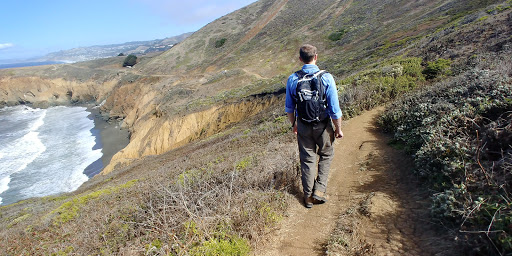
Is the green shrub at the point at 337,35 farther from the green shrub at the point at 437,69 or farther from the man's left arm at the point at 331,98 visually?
the man's left arm at the point at 331,98

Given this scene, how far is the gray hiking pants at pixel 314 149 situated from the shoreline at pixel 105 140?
22306 mm

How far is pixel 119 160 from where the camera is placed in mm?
21234

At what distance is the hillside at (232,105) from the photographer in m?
3.25

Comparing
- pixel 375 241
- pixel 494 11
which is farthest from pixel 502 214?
pixel 494 11

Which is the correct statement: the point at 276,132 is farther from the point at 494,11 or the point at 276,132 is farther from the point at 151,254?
the point at 494,11

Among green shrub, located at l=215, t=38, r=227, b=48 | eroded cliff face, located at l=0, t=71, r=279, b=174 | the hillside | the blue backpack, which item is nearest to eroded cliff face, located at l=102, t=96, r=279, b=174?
eroded cliff face, located at l=0, t=71, r=279, b=174

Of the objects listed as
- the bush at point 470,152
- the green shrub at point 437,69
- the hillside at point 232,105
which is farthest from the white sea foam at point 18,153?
the green shrub at point 437,69

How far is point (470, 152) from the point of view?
326cm

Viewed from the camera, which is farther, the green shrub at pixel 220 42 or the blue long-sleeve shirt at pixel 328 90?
the green shrub at pixel 220 42

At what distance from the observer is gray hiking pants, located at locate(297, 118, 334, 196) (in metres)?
3.54

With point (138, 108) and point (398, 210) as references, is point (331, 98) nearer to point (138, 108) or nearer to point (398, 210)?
point (398, 210)

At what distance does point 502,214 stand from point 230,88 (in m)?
28.3

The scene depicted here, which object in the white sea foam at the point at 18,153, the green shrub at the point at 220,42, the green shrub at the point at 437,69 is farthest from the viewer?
the green shrub at the point at 220,42

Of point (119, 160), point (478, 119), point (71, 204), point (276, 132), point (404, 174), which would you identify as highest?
point (478, 119)
